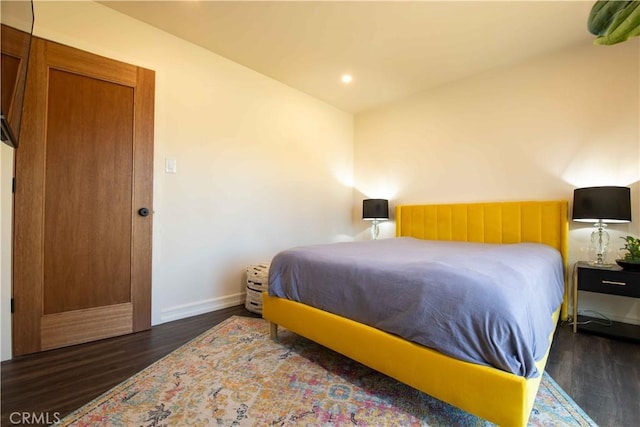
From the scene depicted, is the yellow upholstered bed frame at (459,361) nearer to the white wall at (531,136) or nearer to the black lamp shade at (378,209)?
the white wall at (531,136)

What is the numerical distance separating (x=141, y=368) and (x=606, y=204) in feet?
11.7

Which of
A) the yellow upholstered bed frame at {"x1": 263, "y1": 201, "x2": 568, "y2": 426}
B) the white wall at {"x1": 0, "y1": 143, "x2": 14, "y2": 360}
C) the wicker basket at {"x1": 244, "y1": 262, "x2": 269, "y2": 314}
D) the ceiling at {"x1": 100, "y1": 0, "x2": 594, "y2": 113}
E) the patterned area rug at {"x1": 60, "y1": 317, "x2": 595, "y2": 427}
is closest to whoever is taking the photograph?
the yellow upholstered bed frame at {"x1": 263, "y1": 201, "x2": 568, "y2": 426}

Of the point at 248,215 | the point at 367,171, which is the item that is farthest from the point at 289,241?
the point at 367,171

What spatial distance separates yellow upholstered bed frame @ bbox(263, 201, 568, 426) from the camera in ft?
3.34

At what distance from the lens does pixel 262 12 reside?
2.21m

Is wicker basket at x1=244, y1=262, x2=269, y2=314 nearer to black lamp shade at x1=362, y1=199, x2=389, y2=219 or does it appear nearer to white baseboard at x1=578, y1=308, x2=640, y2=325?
black lamp shade at x1=362, y1=199, x2=389, y2=219

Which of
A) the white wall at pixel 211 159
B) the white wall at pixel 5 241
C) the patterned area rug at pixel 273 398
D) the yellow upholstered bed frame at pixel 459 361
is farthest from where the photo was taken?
the white wall at pixel 211 159

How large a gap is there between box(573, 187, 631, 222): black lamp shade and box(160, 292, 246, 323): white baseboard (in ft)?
10.7

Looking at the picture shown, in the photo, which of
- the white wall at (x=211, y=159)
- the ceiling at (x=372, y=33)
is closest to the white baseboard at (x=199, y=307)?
the white wall at (x=211, y=159)

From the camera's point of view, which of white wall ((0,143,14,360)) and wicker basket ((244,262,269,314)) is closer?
white wall ((0,143,14,360))

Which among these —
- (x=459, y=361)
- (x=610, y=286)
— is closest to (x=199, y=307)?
(x=459, y=361)

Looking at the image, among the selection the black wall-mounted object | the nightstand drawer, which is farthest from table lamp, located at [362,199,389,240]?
the black wall-mounted object

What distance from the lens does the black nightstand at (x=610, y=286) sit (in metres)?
2.01

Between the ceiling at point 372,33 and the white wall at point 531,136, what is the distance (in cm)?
25
